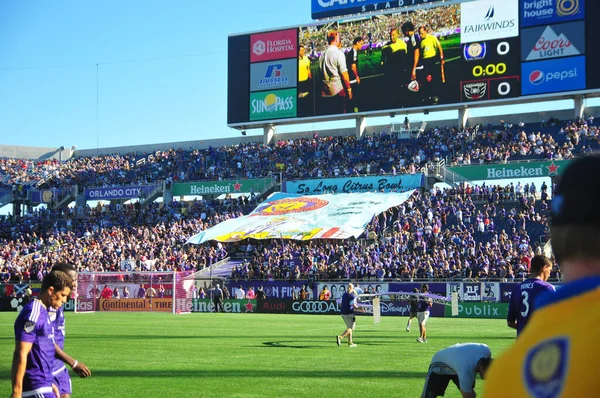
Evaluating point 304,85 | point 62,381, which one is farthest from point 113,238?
point 62,381

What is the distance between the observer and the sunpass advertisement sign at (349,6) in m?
57.8

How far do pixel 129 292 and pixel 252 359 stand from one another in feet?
94.0

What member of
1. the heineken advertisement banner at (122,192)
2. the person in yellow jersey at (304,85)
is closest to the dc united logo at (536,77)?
the person in yellow jersey at (304,85)

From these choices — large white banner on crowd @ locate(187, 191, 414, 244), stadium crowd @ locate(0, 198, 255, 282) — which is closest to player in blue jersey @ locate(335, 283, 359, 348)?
large white banner on crowd @ locate(187, 191, 414, 244)

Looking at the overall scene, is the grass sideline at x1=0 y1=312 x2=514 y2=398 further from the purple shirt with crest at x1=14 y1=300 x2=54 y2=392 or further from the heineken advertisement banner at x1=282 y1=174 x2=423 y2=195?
the heineken advertisement banner at x1=282 y1=174 x2=423 y2=195

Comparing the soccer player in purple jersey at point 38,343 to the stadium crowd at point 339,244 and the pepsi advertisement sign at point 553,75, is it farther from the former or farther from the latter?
the pepsi advertisement sign at point 553,75

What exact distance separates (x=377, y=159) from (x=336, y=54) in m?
8.50

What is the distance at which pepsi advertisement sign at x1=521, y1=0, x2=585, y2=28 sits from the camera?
51094 millimetres

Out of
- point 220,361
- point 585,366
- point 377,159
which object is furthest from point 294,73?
point 585,366

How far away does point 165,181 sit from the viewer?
6469cm

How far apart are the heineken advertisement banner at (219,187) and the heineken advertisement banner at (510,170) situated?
15.2 meters

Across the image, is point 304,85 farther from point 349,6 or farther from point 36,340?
point 36,340

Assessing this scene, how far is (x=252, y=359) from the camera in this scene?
17531mm

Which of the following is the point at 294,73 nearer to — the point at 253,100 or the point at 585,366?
the point at 253,100
